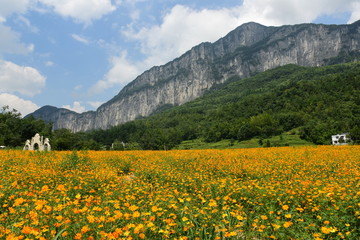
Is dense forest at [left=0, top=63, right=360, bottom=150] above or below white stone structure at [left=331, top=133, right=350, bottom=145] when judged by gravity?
above

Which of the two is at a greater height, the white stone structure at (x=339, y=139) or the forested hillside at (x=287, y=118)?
the forested hillside at (x=287, y=118)

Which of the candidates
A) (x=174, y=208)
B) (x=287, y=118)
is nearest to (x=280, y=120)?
(x=287, y=118)

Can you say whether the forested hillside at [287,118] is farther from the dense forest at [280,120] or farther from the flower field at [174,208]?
the flower field at [174,208]

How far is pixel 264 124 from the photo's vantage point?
313 ft

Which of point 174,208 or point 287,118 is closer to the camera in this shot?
point 174,208

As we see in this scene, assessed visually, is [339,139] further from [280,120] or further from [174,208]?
[174,208]

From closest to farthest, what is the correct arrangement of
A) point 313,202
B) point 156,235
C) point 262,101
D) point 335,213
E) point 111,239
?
point 111,239, point 156,235, point 335,213, point 313,202, point 262,101

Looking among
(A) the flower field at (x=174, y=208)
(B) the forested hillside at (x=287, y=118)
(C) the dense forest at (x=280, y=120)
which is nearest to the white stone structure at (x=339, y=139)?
(B) the forested hillside at (x=287, y=118)

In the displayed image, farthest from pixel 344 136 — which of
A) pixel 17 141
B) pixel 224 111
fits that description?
pixel 17 141

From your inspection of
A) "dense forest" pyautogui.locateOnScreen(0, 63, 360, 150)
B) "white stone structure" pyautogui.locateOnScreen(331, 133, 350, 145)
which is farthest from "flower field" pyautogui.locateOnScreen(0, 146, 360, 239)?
"white stone structure" pyautogui.locateOnScreen(331, 133, 350, 145)

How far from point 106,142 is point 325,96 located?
117 metres

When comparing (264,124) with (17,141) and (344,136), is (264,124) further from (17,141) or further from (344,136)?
(17,141)

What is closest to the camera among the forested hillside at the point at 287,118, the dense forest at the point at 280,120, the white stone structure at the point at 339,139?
the white stone structure at the point at 339,139

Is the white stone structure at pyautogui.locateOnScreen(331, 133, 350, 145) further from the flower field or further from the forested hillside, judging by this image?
the flower field
